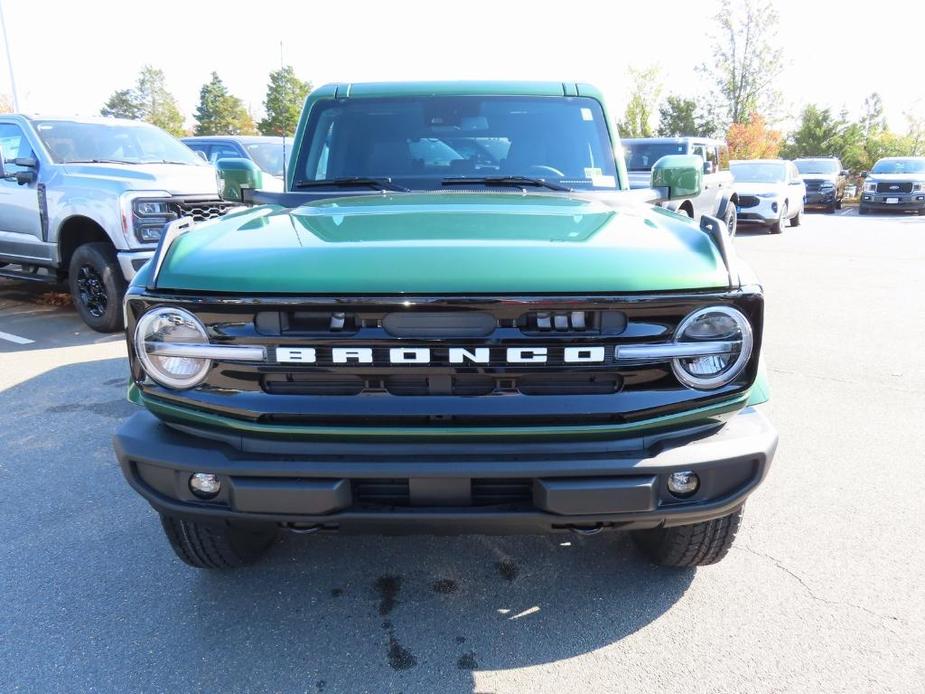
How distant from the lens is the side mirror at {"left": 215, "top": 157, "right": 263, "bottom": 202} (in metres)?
3.31

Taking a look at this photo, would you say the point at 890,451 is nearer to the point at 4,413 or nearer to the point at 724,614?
the point at 724,614

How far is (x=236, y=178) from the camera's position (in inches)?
130

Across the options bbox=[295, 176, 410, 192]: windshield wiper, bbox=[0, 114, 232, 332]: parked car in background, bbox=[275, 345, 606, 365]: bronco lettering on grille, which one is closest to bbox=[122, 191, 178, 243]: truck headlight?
bbox=[0, 114, 232, 332]: parked car in background

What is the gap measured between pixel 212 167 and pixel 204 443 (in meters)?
6.32

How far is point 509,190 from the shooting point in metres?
3.01

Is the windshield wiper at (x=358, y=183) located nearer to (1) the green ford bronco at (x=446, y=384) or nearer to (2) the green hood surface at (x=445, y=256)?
(2) the green hood surface at (x=445, y=256)

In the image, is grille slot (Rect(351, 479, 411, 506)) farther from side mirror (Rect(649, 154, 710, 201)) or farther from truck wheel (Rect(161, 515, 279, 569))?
side mirror (Rect(649, 154, 710, 201))

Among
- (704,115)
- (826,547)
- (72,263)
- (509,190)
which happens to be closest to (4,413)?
(72,263)

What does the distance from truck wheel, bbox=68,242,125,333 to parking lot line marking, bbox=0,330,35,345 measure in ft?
1.71

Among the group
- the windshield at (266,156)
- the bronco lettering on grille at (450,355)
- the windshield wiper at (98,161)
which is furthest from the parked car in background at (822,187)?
the bronco lettering on grille at (450,355)

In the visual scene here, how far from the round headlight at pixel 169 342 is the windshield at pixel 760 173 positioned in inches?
640

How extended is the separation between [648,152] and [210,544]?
11763mm

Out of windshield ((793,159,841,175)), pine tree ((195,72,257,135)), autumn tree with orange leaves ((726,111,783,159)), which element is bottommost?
windshield ((793,159,841,175))

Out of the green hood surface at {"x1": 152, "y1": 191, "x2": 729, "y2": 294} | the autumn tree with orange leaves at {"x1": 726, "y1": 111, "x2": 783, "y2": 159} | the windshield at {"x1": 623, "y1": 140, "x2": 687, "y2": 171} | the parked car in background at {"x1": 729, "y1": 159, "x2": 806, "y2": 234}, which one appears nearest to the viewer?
the green hood surface at {"x1": 152, "y1": 191, "x2": 729, "y2": 294}
